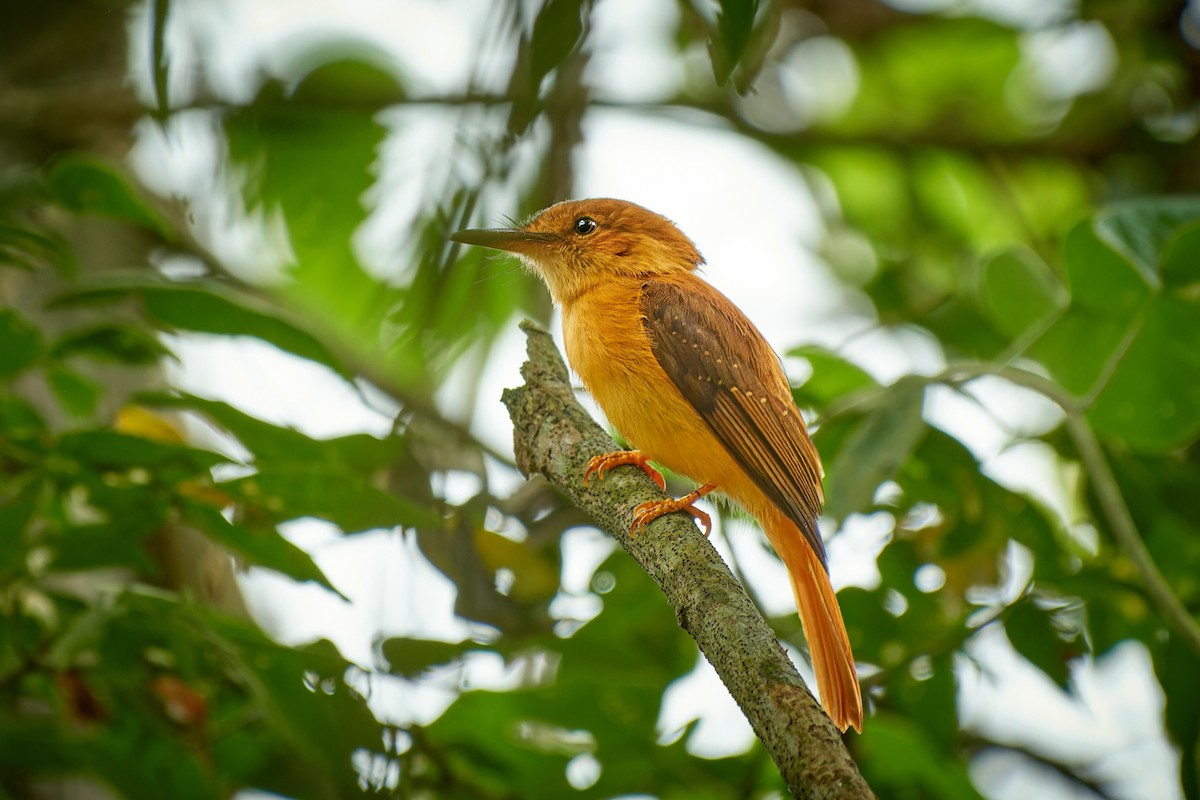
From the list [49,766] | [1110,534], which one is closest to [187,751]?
[49,766]

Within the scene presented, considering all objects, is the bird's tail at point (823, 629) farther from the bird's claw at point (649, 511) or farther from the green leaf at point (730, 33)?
the green leaf at point (730, 33)

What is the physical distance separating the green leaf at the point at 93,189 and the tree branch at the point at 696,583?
→ 1.13m

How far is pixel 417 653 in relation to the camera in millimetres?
2451

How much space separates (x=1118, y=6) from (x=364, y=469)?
4.64 meters

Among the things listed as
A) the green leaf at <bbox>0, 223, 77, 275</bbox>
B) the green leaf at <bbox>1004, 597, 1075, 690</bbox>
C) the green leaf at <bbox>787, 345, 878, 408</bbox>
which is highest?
the green leaf at <bbox>0, 223, 77, 275</bbox>

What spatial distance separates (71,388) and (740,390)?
1889 mm

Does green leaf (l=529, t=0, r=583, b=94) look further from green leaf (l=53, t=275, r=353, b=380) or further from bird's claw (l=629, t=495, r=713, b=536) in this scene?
green leaf (l=53, t=275, r=353, b=380)

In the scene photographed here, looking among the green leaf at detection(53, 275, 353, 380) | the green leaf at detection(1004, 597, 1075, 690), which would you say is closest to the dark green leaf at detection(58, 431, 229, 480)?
the green leaf at detection(53, 275, 353, 380)

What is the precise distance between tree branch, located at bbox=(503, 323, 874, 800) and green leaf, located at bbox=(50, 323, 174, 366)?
93 cm

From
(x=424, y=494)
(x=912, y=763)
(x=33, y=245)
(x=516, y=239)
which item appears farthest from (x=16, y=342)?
(x=912, y=763)

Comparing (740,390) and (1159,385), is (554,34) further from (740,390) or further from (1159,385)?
(1159,385)

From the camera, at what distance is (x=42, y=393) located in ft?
13.5

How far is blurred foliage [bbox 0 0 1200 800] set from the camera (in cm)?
246

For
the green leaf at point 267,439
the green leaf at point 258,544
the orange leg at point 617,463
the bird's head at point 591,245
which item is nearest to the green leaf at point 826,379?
the orange leg at point 617,463
